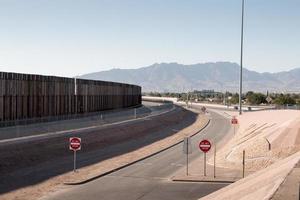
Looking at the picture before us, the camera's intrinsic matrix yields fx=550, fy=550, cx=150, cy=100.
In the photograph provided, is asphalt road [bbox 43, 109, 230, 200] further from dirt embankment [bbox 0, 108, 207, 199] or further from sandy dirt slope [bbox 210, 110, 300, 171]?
sandy dirt slope [bbox 210, 110, 300, 171]

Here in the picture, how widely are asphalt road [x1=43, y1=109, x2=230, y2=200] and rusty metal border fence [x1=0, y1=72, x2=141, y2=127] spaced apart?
12.4m

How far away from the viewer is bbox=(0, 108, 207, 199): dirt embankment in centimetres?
2922

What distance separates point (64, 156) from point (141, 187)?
12.8 meters

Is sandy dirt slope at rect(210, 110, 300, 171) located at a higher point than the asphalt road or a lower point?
higher

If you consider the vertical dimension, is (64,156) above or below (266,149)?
below

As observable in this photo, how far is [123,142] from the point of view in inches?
2069

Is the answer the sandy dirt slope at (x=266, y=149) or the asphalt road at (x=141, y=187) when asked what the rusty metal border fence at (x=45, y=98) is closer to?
the asphalt road at (x=141, y=187)

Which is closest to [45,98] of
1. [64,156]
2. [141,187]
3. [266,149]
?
[64,156]

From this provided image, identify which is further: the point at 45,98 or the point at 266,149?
the point at 45,98

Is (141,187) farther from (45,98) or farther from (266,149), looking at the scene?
(45,98)

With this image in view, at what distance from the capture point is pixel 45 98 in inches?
2175

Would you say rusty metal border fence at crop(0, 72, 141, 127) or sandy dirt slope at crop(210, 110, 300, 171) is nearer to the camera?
sandy dirt slope at crop(210, 110, 300, 171)

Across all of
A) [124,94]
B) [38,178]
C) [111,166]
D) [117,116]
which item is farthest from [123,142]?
[124,94]

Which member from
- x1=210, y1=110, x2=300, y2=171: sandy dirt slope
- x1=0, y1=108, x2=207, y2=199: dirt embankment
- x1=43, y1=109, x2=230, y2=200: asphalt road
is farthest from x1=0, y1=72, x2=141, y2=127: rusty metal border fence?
x1=210, y1=110, x2=300, y2=171: sandy dirt slope
